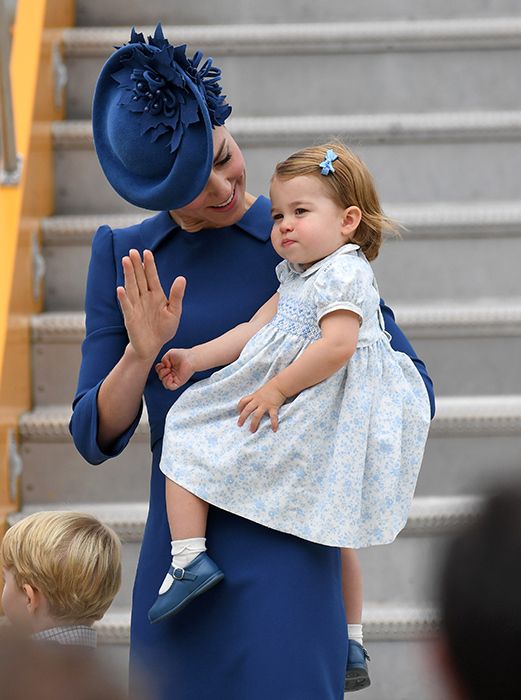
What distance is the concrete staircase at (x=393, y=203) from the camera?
2.71 metres

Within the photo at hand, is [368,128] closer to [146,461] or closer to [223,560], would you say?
[146,461]

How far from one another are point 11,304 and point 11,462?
34 cm

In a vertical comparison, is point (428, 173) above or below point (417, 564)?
above

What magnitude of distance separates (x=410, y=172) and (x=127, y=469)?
103 cm

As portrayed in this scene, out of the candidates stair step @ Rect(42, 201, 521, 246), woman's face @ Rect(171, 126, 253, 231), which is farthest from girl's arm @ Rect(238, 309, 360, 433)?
stair step @ Rect(42, 201, 521, 246)

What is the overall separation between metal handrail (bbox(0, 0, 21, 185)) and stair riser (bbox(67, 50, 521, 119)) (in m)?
0.70

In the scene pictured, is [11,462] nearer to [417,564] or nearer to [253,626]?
[417,564]

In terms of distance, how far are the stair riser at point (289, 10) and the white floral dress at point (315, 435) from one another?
1929mm

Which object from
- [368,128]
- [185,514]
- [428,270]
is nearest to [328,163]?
[185,514]

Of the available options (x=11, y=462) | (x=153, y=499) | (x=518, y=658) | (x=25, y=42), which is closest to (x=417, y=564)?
(x=11, y=462)

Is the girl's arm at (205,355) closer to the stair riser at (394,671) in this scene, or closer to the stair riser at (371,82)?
the stair riser at (394,671)

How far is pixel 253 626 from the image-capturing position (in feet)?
5.37

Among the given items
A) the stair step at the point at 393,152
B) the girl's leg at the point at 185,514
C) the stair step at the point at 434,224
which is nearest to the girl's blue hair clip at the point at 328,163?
the girl's leg at the point at 185,514

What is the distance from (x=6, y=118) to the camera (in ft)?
8.80
